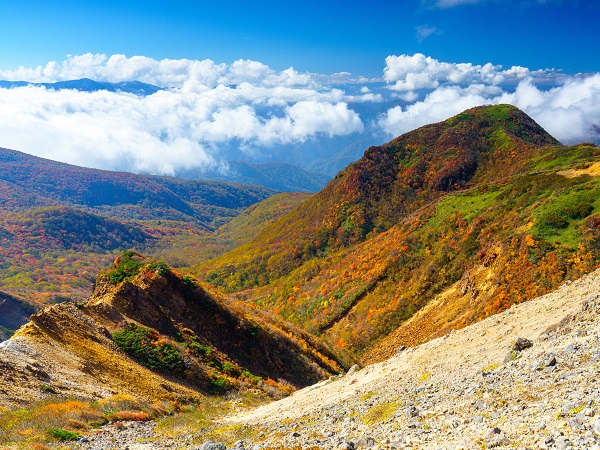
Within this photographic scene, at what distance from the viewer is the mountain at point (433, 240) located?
2164 inches

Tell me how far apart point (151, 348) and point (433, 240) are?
57.9m

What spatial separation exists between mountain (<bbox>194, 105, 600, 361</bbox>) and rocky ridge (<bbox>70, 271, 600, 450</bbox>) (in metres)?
28.5

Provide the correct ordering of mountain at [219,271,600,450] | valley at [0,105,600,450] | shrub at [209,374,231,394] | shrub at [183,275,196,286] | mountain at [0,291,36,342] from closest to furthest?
mountain at [219,271,600,450] → valley at [0,105,600,450] → shrub at [209,374,231,394] → shrub at [183,275,196,286] → mountain at [0,291,36,342]

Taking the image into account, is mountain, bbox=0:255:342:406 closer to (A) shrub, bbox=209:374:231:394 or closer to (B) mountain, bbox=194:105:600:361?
(A) shrub, bbox=209:374:231:394

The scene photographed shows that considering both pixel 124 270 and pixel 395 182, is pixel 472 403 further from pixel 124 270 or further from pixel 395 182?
pixel 395 182

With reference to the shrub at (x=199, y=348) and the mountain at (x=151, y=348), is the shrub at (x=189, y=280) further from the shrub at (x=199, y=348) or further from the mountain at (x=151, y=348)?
the shrub at (x=199, y=348)

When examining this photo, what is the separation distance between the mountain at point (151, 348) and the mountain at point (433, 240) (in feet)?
62.3

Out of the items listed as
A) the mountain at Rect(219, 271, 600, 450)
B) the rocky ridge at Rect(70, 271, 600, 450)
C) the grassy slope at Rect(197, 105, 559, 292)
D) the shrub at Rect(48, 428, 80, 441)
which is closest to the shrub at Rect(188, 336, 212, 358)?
the rocky ridge at Rect(70, 271, 600, 450)

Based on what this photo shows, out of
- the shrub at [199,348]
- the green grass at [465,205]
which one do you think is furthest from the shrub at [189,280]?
the green grass at [465,205]

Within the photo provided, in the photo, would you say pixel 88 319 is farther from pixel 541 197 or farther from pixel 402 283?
pixel 541 197

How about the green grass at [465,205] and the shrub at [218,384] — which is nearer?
the shrub at [218,384]

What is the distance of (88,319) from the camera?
36.3 m

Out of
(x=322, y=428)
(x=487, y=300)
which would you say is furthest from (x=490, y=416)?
(x=487, y=300)

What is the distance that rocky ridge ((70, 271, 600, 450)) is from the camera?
11.6 meters
